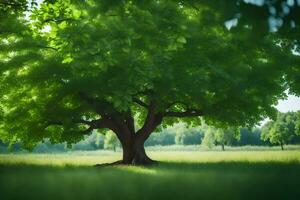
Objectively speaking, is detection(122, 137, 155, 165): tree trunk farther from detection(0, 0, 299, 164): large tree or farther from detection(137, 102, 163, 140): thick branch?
A: detection(137, 102, 163, 140): thick branch

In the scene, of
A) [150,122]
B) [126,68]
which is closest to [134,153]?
[150,122]

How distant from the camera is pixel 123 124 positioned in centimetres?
2862

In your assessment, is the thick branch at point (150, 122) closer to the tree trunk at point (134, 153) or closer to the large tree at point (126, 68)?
the large tree at point (126, 68)

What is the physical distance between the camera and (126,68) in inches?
726

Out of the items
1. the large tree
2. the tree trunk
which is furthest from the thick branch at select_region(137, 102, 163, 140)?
the tree trunk

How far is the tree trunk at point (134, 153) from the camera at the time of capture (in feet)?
91.8

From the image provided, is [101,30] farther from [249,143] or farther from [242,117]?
[249,143]

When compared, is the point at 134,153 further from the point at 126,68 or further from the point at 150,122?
the point at 126,68

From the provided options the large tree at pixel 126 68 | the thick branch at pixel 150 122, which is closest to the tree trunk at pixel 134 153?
the large tree at pixel 126 68

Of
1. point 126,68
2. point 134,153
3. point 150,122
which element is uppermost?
point 126,68

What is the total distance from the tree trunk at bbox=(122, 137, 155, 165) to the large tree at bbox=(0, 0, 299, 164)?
8cm

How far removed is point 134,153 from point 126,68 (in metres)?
11.4

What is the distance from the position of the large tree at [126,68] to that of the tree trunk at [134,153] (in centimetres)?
8

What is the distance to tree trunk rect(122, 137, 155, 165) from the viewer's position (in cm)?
2798
